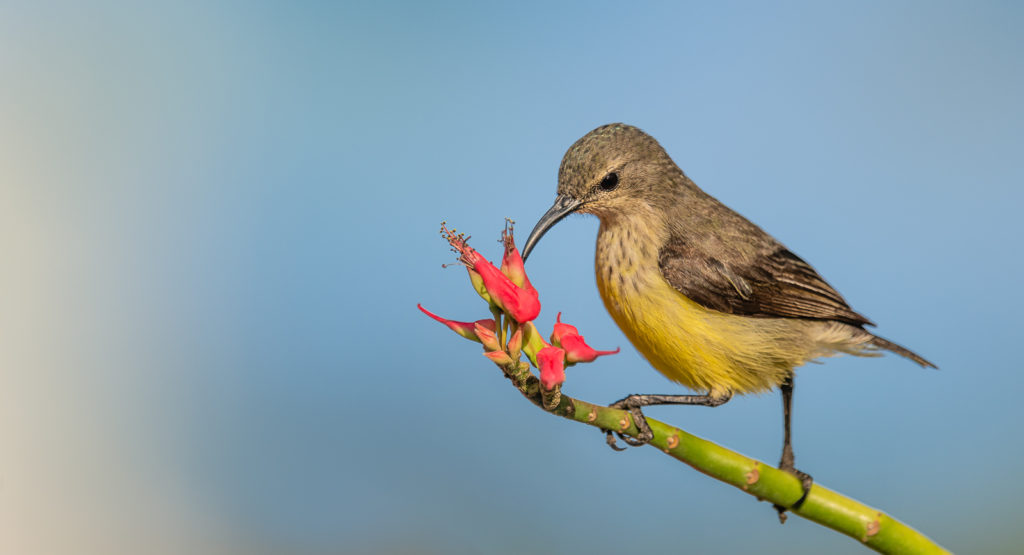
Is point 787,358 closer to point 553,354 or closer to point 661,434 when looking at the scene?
point 661,434

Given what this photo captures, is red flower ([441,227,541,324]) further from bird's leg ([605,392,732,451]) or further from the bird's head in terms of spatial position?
the bird's head

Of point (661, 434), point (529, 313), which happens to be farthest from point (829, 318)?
point (529, 313)

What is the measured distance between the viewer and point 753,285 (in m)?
2.58

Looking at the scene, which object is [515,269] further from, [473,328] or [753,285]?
[753,285]

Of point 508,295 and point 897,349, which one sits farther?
point 897,349

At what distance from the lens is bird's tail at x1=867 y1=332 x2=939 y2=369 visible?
2.26 metres

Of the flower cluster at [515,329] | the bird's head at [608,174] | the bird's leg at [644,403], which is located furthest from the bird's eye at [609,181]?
the flower cluster at [515,329]

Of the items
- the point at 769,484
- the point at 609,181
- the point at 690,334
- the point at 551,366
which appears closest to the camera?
the point at 551,366

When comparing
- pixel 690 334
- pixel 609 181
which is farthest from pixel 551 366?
pixel 609 181

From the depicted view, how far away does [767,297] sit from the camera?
258cm

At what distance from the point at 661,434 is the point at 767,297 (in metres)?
1.23

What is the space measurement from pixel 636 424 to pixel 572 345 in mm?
215

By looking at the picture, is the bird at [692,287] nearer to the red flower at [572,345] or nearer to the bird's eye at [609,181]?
the bird's eye at [609,181]

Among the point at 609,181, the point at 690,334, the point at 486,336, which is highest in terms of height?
the point at 609,181
